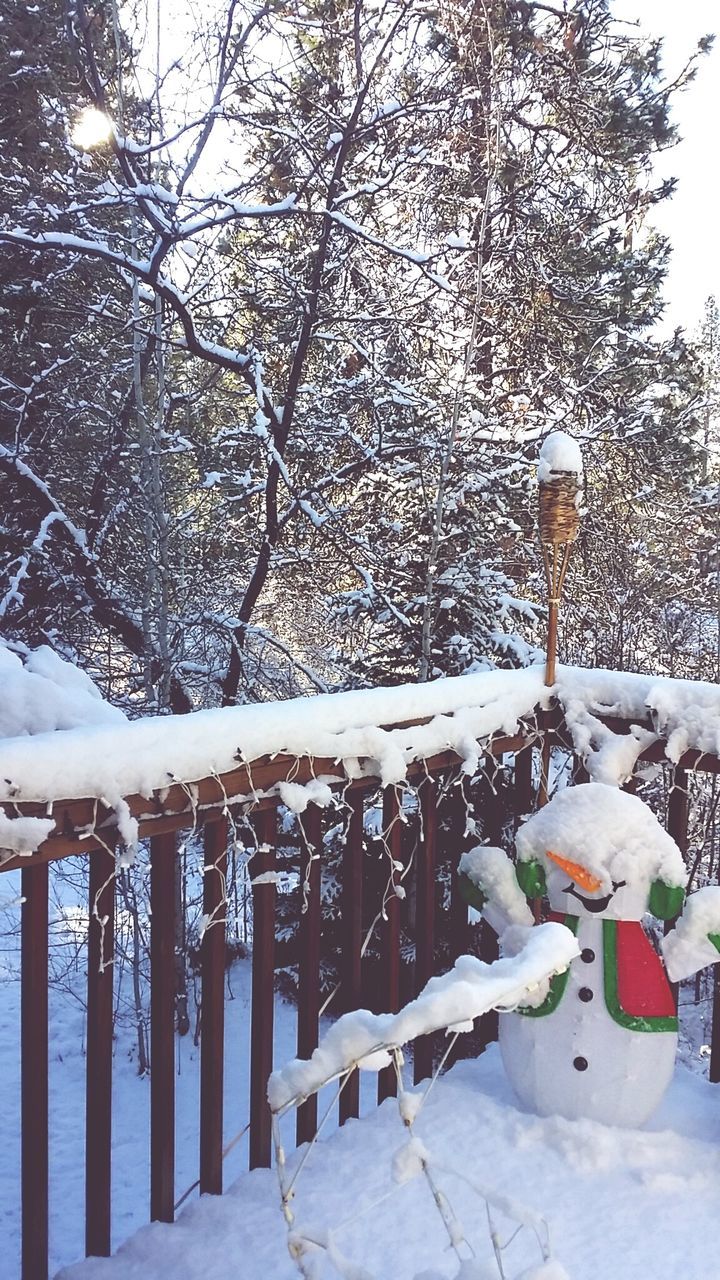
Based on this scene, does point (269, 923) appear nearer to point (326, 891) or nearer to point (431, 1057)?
point (431, 1057)

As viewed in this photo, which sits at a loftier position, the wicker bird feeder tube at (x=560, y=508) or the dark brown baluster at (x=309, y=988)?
the wicker bird feeder tube at (x=560, y=508)

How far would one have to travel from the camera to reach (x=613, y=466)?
17.9ft

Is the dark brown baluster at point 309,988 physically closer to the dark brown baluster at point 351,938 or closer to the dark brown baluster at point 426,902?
the dark brown baluster at point 351,938

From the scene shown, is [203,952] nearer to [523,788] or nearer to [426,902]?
[426,902]

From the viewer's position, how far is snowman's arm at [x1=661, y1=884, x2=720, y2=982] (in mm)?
1808

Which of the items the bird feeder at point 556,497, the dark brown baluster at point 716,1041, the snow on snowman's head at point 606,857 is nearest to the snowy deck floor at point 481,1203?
the dark brown baluster at point 716,1041

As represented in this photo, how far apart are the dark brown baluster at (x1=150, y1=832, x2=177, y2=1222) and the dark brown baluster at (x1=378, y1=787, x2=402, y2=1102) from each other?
0.54 m

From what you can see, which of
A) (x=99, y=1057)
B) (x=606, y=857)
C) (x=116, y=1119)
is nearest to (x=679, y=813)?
(x=606, y=857)

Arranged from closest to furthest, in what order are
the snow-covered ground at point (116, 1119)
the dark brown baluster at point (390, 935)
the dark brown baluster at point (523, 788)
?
the dark brown baluster at point (390, 935) < the dark brown baluster at point (523, 788) < the snow-covered ground at point (116, 1119)

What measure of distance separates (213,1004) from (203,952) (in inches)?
4.0

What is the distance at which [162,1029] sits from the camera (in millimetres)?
1546

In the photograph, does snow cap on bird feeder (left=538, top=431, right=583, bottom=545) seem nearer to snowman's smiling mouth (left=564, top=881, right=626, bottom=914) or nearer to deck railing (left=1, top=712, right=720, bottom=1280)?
deck railing (left=1, top=712, right=720, bottom=1280)

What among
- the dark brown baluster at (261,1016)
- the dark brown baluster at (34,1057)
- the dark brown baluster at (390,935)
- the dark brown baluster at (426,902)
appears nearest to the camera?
the dark brown baluster at (34,1057)

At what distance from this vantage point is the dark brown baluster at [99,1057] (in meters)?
1.34
